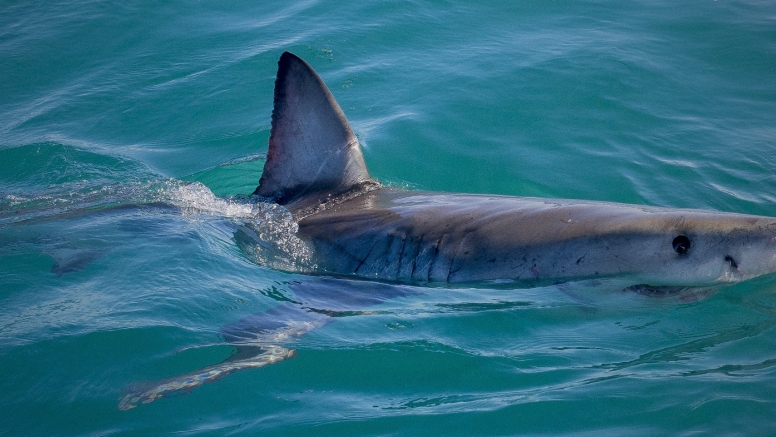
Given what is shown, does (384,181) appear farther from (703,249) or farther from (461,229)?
(703,249)

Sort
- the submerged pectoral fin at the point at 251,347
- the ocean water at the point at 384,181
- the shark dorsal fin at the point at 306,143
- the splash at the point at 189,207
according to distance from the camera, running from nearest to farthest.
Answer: the ocean water at the point at 384,181 < the submerged pectoral fin at the point at 251,347 < the splash at the point at 189,207 < the shark dorsal fin at the point at 306,143

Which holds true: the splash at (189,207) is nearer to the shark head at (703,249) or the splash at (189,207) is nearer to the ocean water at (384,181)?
the ocean water at (384,181)

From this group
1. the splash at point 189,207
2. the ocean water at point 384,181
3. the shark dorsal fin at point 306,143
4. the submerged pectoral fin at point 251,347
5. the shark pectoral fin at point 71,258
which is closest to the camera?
the ocean water at point 384,181

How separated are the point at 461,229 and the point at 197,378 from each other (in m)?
1.67

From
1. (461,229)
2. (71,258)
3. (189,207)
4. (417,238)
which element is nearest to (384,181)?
(189,207)

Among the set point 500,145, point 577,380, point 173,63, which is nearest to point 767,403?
point 577,380

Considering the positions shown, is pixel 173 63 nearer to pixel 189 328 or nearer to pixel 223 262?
pixel 223 262

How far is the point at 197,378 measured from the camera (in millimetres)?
3586

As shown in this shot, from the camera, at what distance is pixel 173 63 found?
8.79 meters

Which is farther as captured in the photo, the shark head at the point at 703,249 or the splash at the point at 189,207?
the splash at the point at 189,207

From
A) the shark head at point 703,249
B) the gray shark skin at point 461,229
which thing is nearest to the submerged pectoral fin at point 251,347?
the gray shark skin at point 461,229

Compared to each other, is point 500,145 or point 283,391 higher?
point 500,145

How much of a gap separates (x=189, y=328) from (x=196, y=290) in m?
0.44

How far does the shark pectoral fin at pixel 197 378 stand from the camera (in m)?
3.43
